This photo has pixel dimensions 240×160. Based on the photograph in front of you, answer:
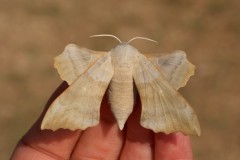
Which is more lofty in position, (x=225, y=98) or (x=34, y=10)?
(x=34, y=10)

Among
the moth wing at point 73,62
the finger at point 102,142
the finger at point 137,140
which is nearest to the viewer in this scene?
the moth wing at point 73,62

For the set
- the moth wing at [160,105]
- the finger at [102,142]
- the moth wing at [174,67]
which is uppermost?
the moth wing at [174,67]

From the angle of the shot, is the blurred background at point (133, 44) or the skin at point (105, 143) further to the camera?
the blurred background at point (133, 44)

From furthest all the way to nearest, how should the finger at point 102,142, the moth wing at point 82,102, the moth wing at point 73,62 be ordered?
1. the finger at point 102,142
2. the moth wing at point 73,62
3. the moth wing at point 82,102

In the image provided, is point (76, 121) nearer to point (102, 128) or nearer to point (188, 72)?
point (102, 128)

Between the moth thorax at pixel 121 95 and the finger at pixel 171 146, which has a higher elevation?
the moth thorax at pixel 121 95

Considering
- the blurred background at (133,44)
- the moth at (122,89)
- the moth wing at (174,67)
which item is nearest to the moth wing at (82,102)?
the moth at (122,89)

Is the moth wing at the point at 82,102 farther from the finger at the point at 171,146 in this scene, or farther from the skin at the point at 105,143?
the finger at the point at 171,146

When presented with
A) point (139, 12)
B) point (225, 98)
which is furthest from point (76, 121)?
point (139, 12)
